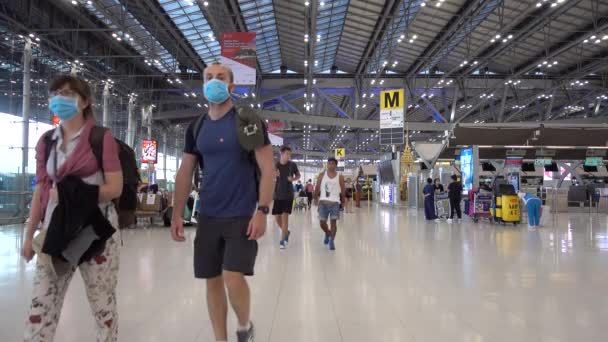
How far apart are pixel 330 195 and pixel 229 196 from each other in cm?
507

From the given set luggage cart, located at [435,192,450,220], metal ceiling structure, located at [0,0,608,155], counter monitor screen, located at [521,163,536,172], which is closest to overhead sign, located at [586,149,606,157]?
metal ceiling structure, located at [0,0,608,155]

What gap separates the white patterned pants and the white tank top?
530 cm

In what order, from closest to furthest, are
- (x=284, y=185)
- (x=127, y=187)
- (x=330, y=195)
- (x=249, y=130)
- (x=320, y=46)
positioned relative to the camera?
(x=249, y=130) < (x=127, y=187) < (x=330, y=195) < (x=284, y=185) < (x=320, y=46)

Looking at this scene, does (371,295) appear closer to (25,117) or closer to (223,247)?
(223,247)

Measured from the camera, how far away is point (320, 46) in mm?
23844

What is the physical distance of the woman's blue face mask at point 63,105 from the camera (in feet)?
7.00

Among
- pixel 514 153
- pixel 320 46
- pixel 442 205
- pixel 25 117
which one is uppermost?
pixel 320 46

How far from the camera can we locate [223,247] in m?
2.42

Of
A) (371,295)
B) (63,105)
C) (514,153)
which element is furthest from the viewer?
(514,153)

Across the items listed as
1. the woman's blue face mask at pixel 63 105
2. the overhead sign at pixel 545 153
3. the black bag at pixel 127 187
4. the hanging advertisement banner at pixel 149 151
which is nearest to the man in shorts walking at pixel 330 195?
the black bag at pixel 127 187

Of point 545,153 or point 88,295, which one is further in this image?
point 545,153

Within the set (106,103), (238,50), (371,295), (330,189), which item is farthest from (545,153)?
(106,103)

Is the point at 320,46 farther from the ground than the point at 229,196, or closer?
farther from the ground

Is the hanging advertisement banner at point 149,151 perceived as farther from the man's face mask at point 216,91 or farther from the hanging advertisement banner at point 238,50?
the man's face mask at point 216,91
